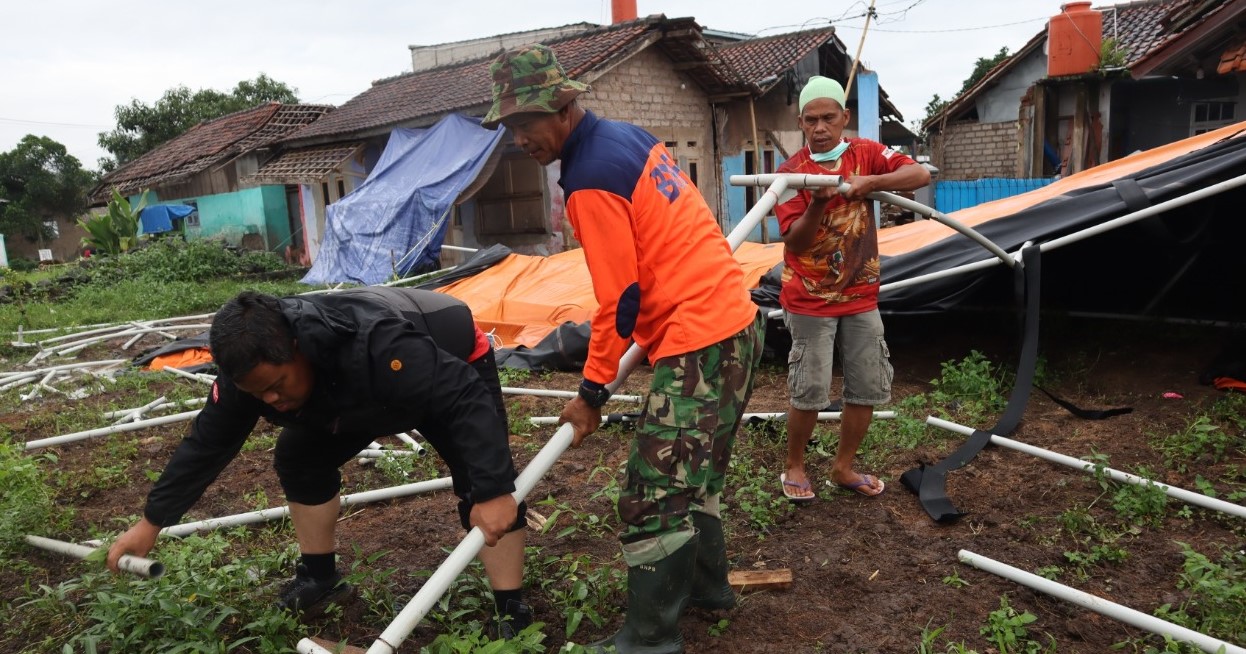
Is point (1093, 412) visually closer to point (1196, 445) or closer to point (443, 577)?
point (1196, 445)

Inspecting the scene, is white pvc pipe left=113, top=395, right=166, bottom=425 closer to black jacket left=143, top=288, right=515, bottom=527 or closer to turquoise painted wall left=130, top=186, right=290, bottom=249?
black jacket left=143, top=288, right=515, bottom=527

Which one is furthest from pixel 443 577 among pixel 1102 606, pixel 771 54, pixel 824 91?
pixel 771 54

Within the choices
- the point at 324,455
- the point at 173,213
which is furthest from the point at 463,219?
the point at 324,455

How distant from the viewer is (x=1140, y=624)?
231cm

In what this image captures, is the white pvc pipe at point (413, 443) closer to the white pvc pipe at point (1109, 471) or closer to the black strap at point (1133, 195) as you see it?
the white pvc pipe at point (1109, 471)

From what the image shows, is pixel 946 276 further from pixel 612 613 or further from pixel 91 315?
pixel 91 315

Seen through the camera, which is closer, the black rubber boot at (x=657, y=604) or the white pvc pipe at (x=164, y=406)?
the black rubber boot at (x=657, y=604)

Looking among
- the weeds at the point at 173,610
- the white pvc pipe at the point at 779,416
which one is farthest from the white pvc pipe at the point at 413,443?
the weeds at the point at 173,610

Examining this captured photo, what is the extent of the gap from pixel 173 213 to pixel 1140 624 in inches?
893

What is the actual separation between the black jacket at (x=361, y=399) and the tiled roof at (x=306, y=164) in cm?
1334

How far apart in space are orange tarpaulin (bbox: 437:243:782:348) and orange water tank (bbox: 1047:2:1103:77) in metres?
10.9

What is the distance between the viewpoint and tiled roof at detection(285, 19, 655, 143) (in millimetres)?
13266

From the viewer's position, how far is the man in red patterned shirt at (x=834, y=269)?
10.8 ft

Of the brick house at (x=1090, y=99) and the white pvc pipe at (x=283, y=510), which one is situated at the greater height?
the brick house at (x=1090, y=99)
